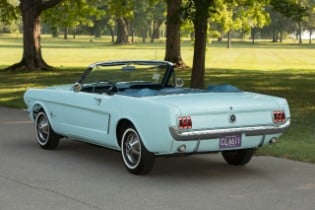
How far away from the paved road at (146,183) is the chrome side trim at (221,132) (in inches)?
19.2

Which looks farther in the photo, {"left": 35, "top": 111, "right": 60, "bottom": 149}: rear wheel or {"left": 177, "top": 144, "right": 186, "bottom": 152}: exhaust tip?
{"left": 35, "top": 111, "right": 60, "bottom": 149}: rear wheel

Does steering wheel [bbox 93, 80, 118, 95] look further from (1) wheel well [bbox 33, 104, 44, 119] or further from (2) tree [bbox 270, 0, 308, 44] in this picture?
(2) tree [bbox 270, 0, 308, 44]

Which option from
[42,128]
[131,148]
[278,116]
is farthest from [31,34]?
[278,116]

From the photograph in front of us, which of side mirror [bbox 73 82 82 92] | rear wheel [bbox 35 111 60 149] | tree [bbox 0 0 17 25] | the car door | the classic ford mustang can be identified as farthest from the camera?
tree [bbox 0 0 17 25]

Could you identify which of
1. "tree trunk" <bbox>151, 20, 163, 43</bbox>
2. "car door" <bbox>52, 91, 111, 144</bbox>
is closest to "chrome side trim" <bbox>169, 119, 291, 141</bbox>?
"car door" <bbox>52, 91, 111, 144</bbox>

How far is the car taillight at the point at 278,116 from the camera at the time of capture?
7199 millimetres

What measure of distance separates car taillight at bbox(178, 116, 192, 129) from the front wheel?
1.92 ft

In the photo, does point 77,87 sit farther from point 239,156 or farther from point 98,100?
point 239,156

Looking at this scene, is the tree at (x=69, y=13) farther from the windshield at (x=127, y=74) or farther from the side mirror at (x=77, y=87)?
the side mirror at (x=77, y=87)

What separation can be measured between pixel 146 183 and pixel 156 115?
72 cm

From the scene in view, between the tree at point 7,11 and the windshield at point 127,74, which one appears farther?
the tree at point 7,11

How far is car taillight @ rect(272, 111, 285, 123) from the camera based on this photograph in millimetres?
7199

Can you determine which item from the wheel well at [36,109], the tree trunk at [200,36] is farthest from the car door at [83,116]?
the tree trunk at [200,36]

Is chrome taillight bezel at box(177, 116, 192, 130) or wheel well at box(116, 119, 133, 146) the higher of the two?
chrome taillight bezel at box(177, 116, 192, 130)
